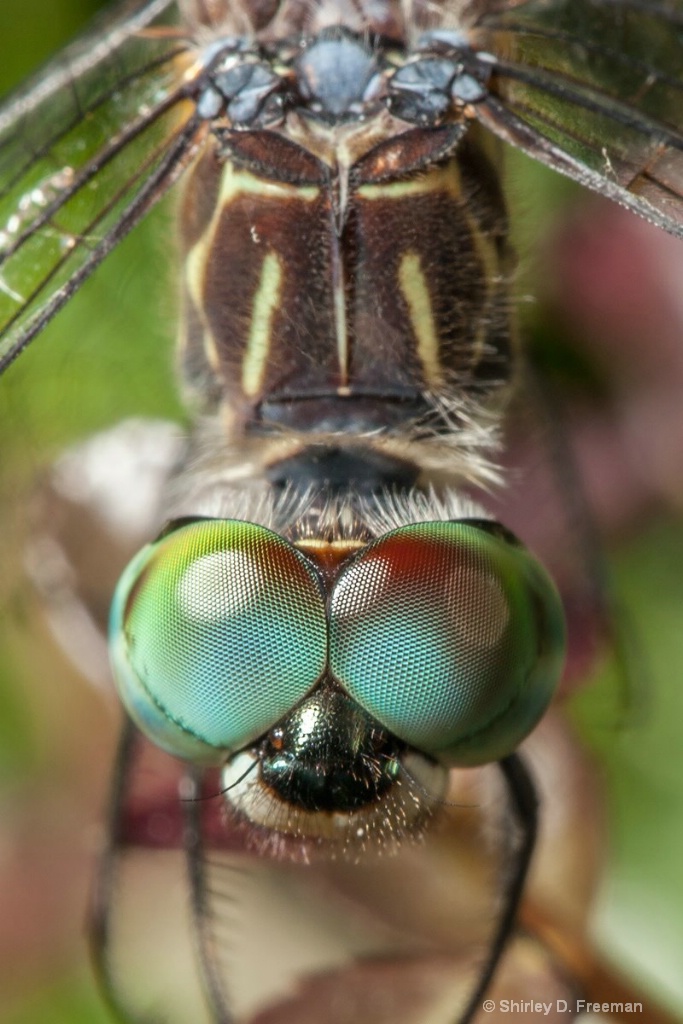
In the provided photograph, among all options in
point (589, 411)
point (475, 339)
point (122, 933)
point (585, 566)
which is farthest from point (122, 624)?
point (589, 411)

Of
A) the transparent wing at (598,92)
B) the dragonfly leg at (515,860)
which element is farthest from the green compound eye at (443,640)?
the transparent wing at (598,92)

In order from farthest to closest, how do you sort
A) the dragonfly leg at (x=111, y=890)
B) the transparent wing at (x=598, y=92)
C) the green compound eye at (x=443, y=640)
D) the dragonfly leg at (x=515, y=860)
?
the dragonfly leg at (x=111, y=890)
the dragonfly leg at (x=515, y=860)
the transparent wing at (x=598, y=92)
the green compound eye at (x=443, y=640)

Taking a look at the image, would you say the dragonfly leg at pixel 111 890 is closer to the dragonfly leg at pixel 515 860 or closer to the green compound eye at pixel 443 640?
the dragonfly leg at pixel 515 860

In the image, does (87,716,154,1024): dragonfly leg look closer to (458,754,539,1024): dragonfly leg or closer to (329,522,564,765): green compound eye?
(458,754,539,1024): dragonfly leg

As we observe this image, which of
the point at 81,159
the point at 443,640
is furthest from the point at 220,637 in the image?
the point at 81,159

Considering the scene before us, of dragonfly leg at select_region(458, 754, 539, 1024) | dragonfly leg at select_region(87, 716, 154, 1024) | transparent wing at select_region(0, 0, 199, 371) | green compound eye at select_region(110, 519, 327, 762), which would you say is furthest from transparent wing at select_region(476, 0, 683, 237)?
dragonfly leg at select_region(87, 716, 154, 1024)

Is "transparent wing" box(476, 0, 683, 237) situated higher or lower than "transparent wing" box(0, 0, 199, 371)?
lower

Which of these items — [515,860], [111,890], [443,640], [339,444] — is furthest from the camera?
[111,890]

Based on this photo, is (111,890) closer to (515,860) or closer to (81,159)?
(515,860)
